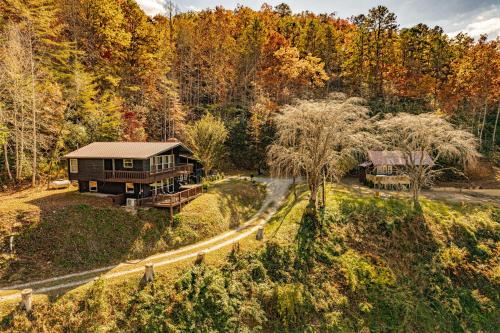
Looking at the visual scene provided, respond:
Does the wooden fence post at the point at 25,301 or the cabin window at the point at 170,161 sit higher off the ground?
the cabin window at the point at 170,161

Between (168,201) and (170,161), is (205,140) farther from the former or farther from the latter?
(168,201)

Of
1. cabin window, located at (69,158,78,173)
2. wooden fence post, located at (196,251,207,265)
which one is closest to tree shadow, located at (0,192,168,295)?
cabin window, located at (69,158,78,173)

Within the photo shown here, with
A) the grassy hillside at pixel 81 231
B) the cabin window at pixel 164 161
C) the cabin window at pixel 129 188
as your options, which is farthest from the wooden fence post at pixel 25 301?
the cabin window at pixel 164 161

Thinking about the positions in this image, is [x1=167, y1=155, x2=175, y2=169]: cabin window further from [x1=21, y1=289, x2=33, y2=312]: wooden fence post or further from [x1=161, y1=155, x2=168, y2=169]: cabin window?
[x1=21, y1=289, x2=33, y2=312]: wooden fence post

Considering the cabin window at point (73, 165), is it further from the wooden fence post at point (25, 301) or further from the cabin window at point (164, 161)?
the wooden fence post at point (25, 301)

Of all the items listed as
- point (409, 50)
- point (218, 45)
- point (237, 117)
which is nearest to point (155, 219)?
point (237, 117)

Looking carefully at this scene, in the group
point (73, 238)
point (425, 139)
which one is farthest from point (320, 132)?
point (73, 238)
